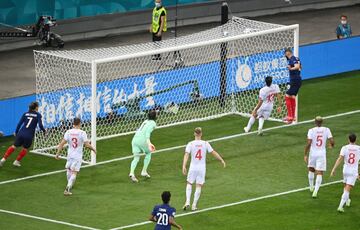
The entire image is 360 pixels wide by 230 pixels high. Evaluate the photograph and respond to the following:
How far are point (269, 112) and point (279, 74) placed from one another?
3.33 meters

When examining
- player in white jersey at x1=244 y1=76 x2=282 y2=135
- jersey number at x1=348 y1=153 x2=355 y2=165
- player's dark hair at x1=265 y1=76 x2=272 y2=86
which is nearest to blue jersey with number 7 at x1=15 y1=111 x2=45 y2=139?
player in white jersey at x1=244 y1=76 x2=282 y2=135

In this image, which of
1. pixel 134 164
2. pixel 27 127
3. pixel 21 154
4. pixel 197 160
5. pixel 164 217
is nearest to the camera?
pixel 164 217

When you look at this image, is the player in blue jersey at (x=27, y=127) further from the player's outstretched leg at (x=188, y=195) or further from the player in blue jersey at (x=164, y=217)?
the player in blue jersey at (x=164, y=217)

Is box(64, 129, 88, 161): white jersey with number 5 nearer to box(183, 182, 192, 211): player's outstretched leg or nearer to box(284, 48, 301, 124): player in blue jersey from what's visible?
box(183, 182, 192, 211): player's outstretched leg

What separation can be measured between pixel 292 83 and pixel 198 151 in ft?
30.2

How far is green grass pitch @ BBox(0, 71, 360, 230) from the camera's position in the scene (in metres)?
32.3

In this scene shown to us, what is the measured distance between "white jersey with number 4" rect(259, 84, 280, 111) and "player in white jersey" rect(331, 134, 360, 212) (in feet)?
23.7

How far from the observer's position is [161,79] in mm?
41688

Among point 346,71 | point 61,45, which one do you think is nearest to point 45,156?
point 61,45

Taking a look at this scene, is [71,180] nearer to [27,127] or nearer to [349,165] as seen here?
[27,127]

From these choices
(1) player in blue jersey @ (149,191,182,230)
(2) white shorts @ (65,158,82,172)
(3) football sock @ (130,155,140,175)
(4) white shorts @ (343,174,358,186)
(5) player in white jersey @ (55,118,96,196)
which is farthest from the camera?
(3) football sock @ (130,155,140,175)

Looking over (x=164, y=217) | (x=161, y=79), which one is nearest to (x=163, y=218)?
(x=164, y=217)

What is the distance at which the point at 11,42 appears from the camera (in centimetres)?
5147

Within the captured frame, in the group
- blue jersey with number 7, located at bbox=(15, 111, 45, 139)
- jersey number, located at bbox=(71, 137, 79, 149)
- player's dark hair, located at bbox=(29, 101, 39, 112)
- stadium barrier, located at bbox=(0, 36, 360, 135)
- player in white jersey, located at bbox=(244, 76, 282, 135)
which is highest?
stadium barrier, located at bbox=(0, 36, 360, 135)
